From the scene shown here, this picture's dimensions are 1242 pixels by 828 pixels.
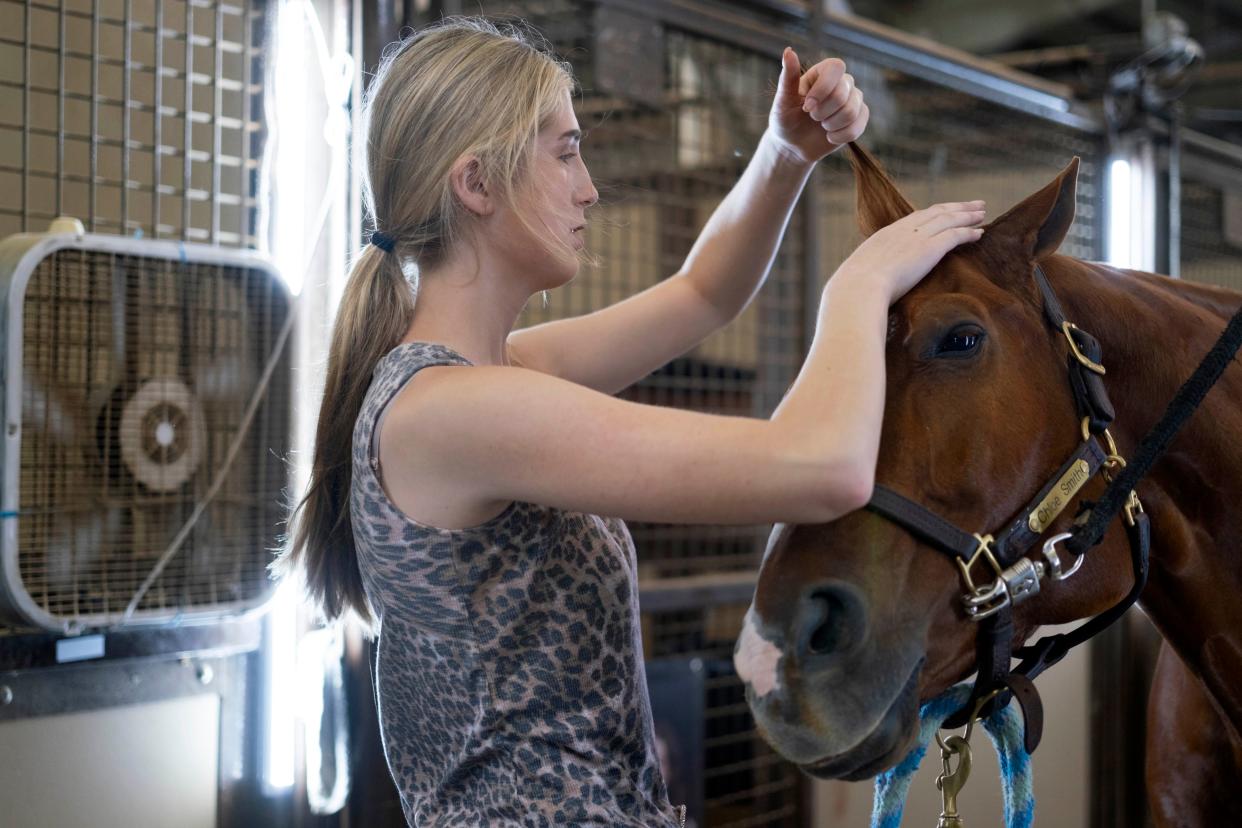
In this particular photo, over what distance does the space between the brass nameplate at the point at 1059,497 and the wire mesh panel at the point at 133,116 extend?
4.27ft

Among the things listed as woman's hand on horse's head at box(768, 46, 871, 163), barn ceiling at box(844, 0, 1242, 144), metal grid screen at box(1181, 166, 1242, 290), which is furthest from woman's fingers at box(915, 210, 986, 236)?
metal grid screen at box(1181, 166, 1242, 290)

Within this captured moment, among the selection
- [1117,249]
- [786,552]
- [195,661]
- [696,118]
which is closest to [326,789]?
[195,661]

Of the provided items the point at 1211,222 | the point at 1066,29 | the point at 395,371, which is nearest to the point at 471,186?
the point at 395,371

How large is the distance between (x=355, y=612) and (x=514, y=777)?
292 mm

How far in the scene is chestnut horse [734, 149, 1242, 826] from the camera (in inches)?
37.1

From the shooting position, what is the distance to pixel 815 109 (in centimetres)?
121

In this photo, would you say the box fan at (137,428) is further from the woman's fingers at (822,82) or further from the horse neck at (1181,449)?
the horse neck at (1181,449)

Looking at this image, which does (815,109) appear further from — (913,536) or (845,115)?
(913,536)

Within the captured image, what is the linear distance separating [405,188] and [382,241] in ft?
Result: 0.21

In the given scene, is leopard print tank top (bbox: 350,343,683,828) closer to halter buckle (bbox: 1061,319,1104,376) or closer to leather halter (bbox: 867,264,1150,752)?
leather halter (bbox: 867,264,1150,752)

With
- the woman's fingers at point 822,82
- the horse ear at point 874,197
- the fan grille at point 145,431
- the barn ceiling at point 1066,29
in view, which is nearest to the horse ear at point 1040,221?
the horse ear at point 874,197

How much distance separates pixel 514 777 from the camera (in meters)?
0.99

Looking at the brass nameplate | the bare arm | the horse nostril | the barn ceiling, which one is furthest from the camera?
the barn ceiling

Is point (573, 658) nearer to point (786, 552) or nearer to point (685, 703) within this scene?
point (786, 552)
